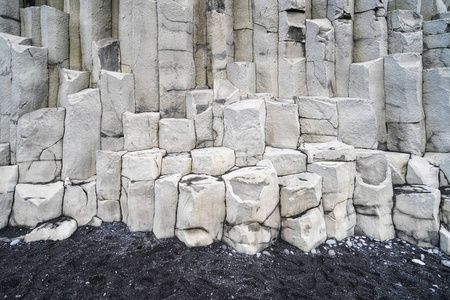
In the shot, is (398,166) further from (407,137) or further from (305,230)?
(305,230)

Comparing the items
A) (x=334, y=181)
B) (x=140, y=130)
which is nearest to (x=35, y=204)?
(x=140, y=130)

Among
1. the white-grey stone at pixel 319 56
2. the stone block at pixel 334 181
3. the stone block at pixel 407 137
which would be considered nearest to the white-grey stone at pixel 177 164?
the stone block at pixel 334 181

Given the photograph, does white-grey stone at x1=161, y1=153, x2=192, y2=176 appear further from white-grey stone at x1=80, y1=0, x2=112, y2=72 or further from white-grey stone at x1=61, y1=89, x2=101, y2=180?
white-grey stone at x1=80, y1=0, x2=112, y2=72

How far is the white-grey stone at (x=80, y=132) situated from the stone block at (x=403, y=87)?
4552 millimetres

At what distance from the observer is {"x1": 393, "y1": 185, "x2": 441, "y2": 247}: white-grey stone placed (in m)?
3.59

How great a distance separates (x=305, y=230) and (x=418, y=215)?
1.56 metres

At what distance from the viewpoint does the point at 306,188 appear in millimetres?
3549

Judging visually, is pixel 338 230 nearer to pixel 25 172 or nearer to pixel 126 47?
pixel 126 47

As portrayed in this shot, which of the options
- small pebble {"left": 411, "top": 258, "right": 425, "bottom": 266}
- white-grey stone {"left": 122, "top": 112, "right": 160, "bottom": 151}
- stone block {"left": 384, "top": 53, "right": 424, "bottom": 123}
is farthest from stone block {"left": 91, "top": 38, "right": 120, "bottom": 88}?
small pebble {"left": 411, "top": 258, "right": 425, "bottom": 266}

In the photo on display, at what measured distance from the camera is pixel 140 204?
378 cm

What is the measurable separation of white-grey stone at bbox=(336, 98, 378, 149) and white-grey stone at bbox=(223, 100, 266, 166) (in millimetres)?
1361

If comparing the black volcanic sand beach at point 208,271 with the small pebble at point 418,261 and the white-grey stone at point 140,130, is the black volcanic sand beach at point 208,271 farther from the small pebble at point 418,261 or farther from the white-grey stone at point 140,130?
the white-grey stone at point 140,130

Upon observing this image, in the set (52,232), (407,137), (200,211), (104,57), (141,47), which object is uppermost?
(141,47)

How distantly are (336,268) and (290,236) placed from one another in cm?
63
